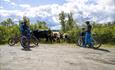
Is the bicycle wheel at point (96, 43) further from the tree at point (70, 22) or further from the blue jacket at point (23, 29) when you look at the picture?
the tree at point (70, 22)

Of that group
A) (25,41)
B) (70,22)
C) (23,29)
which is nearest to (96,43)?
(25,41)

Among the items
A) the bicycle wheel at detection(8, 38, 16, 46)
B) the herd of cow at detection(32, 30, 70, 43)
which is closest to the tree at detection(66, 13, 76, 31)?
the herd of cow at detection(32, 30, 70, 43)

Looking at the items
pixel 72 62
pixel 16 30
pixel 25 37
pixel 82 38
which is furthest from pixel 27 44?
pixel 16 30

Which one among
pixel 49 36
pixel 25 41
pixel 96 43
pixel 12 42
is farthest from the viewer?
pixel 49 36

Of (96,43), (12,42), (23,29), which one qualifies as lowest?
(96,43)

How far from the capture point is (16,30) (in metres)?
29.8

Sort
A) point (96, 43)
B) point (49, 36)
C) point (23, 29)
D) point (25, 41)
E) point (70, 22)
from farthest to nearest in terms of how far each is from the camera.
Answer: point (70, 22) < point (49, 36) < point (96, 43) < point (23, 29) < point (25, 41)

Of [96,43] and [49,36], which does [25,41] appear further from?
[49,36]

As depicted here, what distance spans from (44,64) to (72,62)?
4.53 feet

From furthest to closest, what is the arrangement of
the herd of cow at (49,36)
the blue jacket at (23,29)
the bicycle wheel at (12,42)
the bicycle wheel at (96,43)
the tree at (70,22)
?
the tree at (70,22), the herd of cow at (49,36), the bicycle wheel at (12,42), the bicycle wheel at (96,43), the blue jacket at (23,29)

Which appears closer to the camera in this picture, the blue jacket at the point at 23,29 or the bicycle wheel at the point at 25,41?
the bicycle wheel at the point at 25,41

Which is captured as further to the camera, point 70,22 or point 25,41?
point 70,22

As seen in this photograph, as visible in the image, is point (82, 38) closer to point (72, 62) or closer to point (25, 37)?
point (25, 37)

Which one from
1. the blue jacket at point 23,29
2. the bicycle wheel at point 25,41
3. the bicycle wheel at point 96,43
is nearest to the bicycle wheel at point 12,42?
the blue jacket at point 23,29
